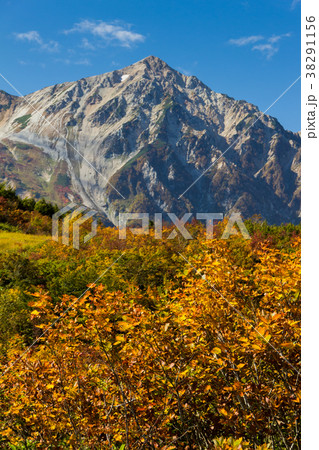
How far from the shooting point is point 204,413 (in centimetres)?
367

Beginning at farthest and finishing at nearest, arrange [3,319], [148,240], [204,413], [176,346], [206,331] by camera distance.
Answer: [148,240], [3,319], [206,331], [204,413], [176,346]

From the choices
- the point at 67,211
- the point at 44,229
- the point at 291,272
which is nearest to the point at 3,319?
the point at 291,272

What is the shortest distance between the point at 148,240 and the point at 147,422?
8331 mm

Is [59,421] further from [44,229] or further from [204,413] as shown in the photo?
[44,229]

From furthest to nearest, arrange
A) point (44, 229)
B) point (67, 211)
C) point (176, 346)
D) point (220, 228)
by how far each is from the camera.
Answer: point (67, 211), point (44, 229), point (220, 228), point (176, 346)

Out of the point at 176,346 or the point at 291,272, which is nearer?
the point at 176,346

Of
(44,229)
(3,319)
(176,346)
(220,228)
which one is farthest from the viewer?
(44,229)

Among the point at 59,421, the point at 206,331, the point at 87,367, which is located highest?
the point at 206,331

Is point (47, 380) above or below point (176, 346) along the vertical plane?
below

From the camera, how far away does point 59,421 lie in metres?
3.68

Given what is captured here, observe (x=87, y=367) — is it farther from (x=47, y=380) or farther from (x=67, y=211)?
(x=67, y=211)

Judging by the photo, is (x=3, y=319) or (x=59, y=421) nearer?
(x=59, y=421)

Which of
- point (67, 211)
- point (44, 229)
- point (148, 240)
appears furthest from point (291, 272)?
point (67, 211)
